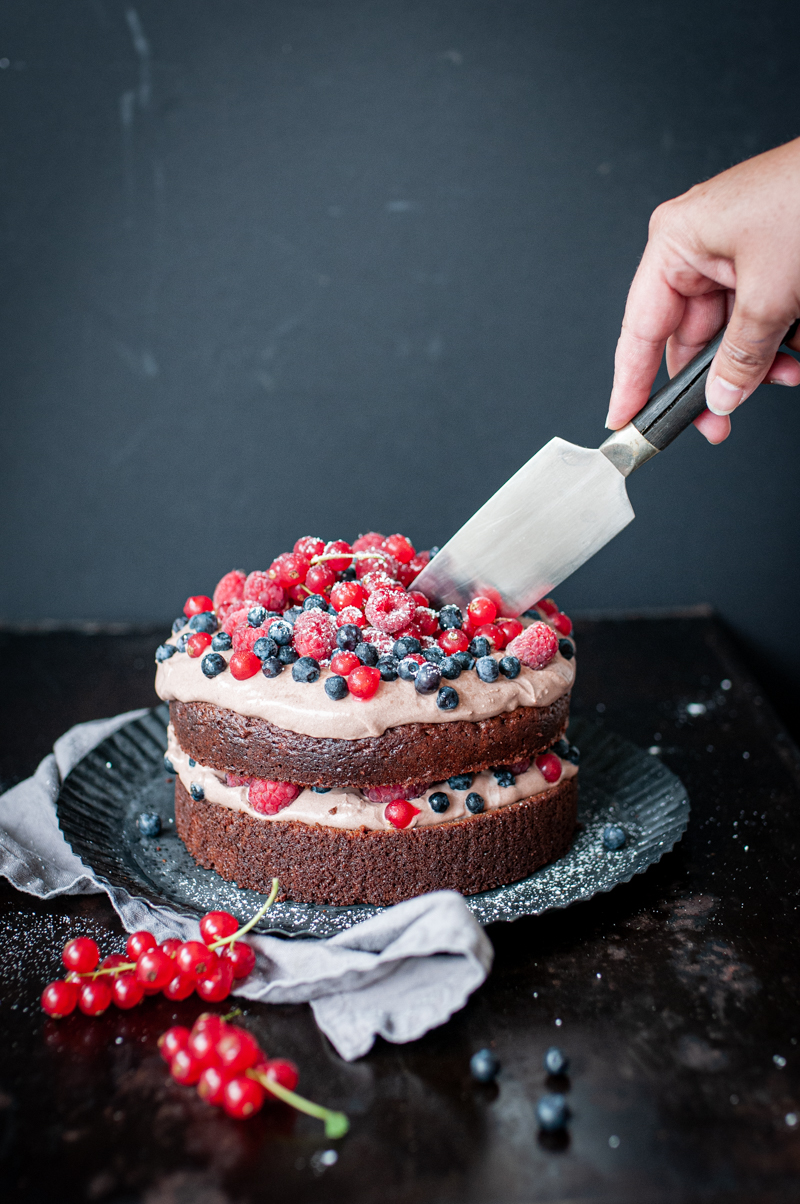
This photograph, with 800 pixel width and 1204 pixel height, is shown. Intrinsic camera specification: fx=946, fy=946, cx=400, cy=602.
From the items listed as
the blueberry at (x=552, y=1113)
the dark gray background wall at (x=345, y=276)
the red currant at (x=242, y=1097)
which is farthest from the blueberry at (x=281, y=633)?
Answer: the dark gray background wall at (x=345, y=276)

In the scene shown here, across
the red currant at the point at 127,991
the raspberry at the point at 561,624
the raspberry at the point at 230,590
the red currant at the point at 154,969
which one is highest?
the raspberry at the point at 561,624

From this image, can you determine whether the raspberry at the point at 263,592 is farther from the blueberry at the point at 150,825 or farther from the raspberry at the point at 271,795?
the blueberry at the point at 150,825

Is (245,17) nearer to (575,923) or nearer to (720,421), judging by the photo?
(720,421)

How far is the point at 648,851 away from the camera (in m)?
1.82

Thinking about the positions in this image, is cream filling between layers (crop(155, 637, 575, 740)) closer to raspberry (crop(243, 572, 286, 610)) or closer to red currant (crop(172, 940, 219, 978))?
raspberry (crop(243, 572, 286, 610))

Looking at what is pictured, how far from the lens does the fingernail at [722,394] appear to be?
66.4 inches

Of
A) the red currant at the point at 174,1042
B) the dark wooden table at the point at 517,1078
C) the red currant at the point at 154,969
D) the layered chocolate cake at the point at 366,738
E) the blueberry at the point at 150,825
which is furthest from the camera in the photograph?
the blueberry at the point at 150,825

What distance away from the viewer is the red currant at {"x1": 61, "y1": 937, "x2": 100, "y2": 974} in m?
1.46

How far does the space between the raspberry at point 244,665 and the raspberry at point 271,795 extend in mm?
204

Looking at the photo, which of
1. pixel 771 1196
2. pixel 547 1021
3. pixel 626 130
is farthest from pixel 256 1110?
pixel 626 130

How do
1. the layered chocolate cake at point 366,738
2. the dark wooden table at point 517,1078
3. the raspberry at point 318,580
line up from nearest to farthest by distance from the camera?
the dark wooden table at point 517,1078 → the layered chocolate cake at point 366,738 → the raspberry at point 318,580

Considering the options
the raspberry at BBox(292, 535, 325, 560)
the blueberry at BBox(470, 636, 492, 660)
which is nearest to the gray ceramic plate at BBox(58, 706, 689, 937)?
the blueberry at BBox(470, 636, 492, 660)

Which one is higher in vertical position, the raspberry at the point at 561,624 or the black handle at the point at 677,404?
the black handle at the point at 677,404

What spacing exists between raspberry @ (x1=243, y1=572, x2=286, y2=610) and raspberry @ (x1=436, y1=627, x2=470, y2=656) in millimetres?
356
